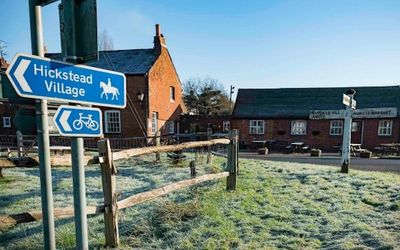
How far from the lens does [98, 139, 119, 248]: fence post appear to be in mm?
A: 3680

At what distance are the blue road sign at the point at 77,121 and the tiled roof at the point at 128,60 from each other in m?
18.5

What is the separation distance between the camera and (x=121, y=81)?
229 cm

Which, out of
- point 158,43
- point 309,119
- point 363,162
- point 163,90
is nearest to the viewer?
point 363,162

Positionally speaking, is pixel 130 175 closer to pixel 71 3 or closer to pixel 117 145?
pixel 71 3

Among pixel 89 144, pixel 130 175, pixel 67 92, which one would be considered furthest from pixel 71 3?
pixel 89 144

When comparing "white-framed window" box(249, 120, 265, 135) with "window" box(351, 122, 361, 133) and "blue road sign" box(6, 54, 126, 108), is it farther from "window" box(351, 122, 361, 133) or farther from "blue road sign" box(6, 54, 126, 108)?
"blue road sign" box(6, 54, 126, 108)

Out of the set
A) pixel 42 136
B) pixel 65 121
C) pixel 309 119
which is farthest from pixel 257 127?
pixel 42 136

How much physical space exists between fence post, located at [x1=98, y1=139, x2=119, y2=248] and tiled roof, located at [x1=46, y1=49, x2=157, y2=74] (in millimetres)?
17030

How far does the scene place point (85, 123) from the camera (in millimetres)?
2018

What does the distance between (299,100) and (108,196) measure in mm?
26207

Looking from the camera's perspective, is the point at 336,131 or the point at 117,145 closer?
the point at 117,145

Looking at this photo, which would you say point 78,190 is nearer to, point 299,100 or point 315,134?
point 315,134

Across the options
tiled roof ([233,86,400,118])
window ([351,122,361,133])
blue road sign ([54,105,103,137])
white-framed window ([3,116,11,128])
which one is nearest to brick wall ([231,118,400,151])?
window ([351,122,361,133])

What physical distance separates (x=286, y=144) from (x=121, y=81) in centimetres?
2444
